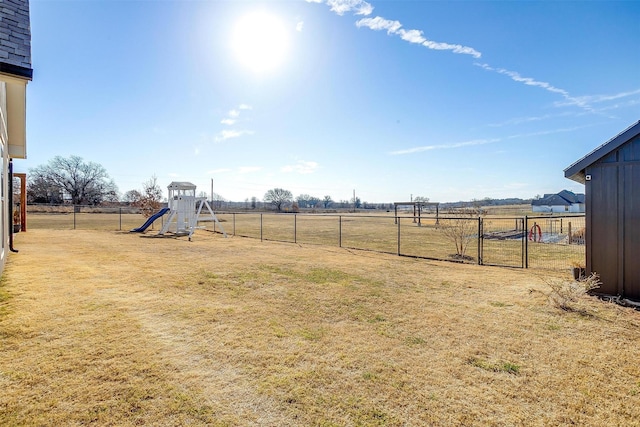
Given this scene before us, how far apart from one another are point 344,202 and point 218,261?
9407 cm

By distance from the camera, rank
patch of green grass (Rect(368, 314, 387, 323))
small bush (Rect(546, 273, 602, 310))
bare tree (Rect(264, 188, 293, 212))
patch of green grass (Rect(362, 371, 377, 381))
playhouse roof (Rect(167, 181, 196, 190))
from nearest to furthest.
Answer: patch of green grass (Rect(362, 371, 377, 381))
patch of green grass (Rect(368, 314, 387, 323))
small bush (Rect(546, 273, 602, 310))
playhouse roof (Rect(167, 181, 196, 190))
bare tree (Rect(264, 188, 293, 212))

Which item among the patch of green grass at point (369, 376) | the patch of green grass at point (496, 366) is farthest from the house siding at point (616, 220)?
the patch of green grass at point (369, 376)

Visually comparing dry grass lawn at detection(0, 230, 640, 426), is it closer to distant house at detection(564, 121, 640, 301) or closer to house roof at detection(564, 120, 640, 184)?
distant house at detection(564, 121, 640, 301)

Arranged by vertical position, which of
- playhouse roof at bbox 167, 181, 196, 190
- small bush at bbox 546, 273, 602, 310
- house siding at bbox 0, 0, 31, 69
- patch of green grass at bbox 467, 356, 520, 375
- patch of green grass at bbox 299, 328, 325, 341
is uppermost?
house siding at bbox 0, 0, 31, 69

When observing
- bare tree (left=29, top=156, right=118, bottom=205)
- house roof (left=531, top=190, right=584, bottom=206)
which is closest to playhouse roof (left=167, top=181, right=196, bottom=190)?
bare tree (left=29, top=156, right=118, bottom=205)

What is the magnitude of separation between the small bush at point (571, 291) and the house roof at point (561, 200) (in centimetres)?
7262

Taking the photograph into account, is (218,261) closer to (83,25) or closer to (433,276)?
(433,276)

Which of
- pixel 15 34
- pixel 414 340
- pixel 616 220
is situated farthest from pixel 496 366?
pixel 15 34

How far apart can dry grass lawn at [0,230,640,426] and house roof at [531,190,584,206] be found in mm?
72704

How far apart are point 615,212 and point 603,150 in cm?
109

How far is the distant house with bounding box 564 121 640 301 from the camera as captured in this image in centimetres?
514

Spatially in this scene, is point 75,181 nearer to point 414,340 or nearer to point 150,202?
point 150,202

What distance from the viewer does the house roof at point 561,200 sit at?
6325 cm

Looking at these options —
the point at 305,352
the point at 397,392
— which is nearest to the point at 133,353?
the point at 305,352
